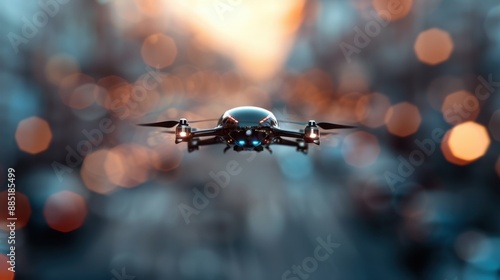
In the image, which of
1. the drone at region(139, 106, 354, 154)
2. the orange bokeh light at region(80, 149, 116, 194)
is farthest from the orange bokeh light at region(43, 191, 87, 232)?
the drone at region(139, 106, 354, 154)

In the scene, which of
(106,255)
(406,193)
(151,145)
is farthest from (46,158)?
(406,193)

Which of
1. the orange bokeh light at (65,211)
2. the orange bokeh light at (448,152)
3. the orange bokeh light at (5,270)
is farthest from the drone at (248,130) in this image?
the orange bokeh light at (448,152)

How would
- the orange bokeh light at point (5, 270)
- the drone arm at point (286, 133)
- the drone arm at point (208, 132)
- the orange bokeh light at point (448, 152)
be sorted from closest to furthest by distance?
the drone arm at point (286, 133) → the drone arm at point (208, 132) → the orange bokeh light at point (5, 270) → the orange bokeh light at point (448, 152)

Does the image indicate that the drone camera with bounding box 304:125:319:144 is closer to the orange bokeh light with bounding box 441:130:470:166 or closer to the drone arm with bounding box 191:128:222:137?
the drone arm with bounding box 191:128:222:137

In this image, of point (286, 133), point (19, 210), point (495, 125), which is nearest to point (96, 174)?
point (19, 210)

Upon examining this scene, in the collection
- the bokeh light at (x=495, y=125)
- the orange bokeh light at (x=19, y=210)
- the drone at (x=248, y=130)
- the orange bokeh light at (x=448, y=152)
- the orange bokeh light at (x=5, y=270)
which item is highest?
the bokeh light at (x=495, y=125)

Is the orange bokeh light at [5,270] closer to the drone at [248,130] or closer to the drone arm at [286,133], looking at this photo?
the drone at [248,130]

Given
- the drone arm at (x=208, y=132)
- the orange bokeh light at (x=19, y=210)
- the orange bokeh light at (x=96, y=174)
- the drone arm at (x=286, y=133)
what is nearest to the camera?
the drone arm at (x=286, y=133)
